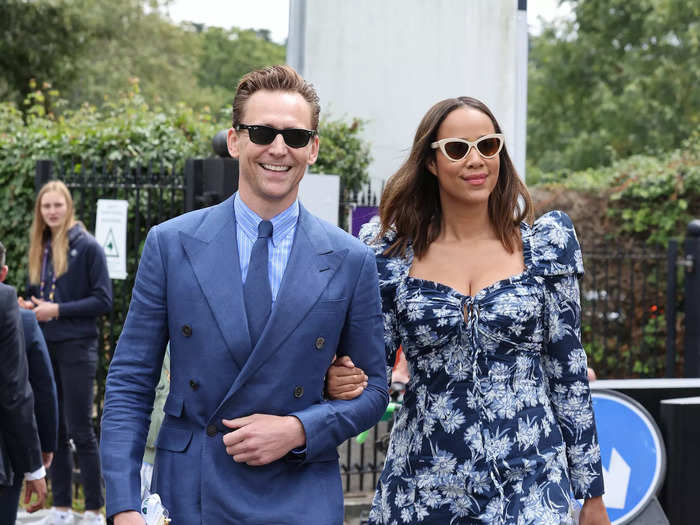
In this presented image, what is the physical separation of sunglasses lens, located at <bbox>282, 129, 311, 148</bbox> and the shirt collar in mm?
166

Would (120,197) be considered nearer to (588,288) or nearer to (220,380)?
(588,288)

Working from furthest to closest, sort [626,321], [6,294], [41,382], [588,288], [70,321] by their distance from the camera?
[626,321], [588,288], [70,321], [41,382], [6,294]

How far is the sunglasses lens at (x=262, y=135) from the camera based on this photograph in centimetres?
247

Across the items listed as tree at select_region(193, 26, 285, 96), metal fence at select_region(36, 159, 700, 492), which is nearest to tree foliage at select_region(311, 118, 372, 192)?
metal fence at select_region(36, 159, 700, 492)

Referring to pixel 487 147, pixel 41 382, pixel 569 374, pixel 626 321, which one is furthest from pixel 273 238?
pixel 626 321

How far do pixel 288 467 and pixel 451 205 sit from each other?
46.5 inches

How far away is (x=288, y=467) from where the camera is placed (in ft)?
7.96

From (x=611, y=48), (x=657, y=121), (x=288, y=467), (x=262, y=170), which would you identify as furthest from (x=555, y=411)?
(x=611, y=48)

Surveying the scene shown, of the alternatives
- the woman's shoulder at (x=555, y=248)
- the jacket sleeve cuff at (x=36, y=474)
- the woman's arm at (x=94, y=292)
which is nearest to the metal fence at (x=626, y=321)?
the woman's arm at (x=94, y=292)

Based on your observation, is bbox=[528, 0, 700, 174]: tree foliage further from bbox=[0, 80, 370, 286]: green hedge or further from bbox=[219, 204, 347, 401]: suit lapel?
bbox=[219, 204, 347, 401]: suit lapel

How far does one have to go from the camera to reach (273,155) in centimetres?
246

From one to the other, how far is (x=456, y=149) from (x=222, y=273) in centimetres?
104

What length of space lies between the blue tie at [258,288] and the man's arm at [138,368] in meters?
0.21

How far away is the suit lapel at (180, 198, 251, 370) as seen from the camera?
7.82 ft
